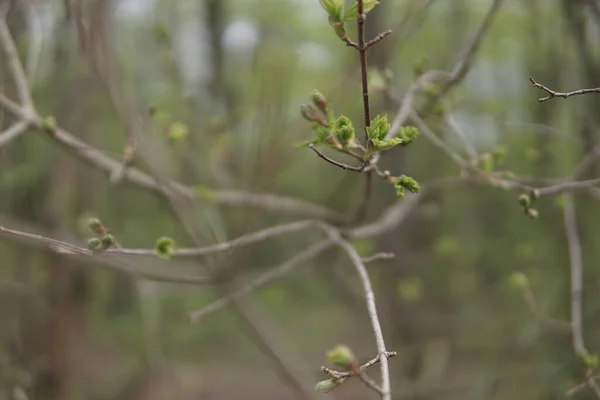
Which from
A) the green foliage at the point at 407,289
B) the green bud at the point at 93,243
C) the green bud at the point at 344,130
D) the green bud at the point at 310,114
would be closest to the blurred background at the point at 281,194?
the green foliage at the point at 407,289

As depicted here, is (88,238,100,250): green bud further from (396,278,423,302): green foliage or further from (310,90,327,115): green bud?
(396,278,423,302): green foliage

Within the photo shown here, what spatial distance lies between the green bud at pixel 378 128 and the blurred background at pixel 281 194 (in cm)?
32

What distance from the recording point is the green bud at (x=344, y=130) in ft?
3.43

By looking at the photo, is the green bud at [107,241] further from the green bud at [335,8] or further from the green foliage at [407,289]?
the green foliage at [407,289]

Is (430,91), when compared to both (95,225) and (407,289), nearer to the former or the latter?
(95,225)

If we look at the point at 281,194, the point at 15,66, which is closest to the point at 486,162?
the point at 15,66

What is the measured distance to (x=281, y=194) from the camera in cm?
423

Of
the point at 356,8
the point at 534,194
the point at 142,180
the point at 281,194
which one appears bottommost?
the point at 534,194

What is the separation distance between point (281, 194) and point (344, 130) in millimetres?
3192

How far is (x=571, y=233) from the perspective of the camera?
2100 millimetres

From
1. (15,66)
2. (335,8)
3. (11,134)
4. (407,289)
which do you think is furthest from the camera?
(407,289)

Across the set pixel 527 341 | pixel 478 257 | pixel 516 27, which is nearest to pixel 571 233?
→ pixel 527 341

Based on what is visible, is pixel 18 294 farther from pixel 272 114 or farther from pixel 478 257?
pixel 478 257

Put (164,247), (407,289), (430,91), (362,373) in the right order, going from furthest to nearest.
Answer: (407,289) < (430,91) < (164,247) < (362,373)
